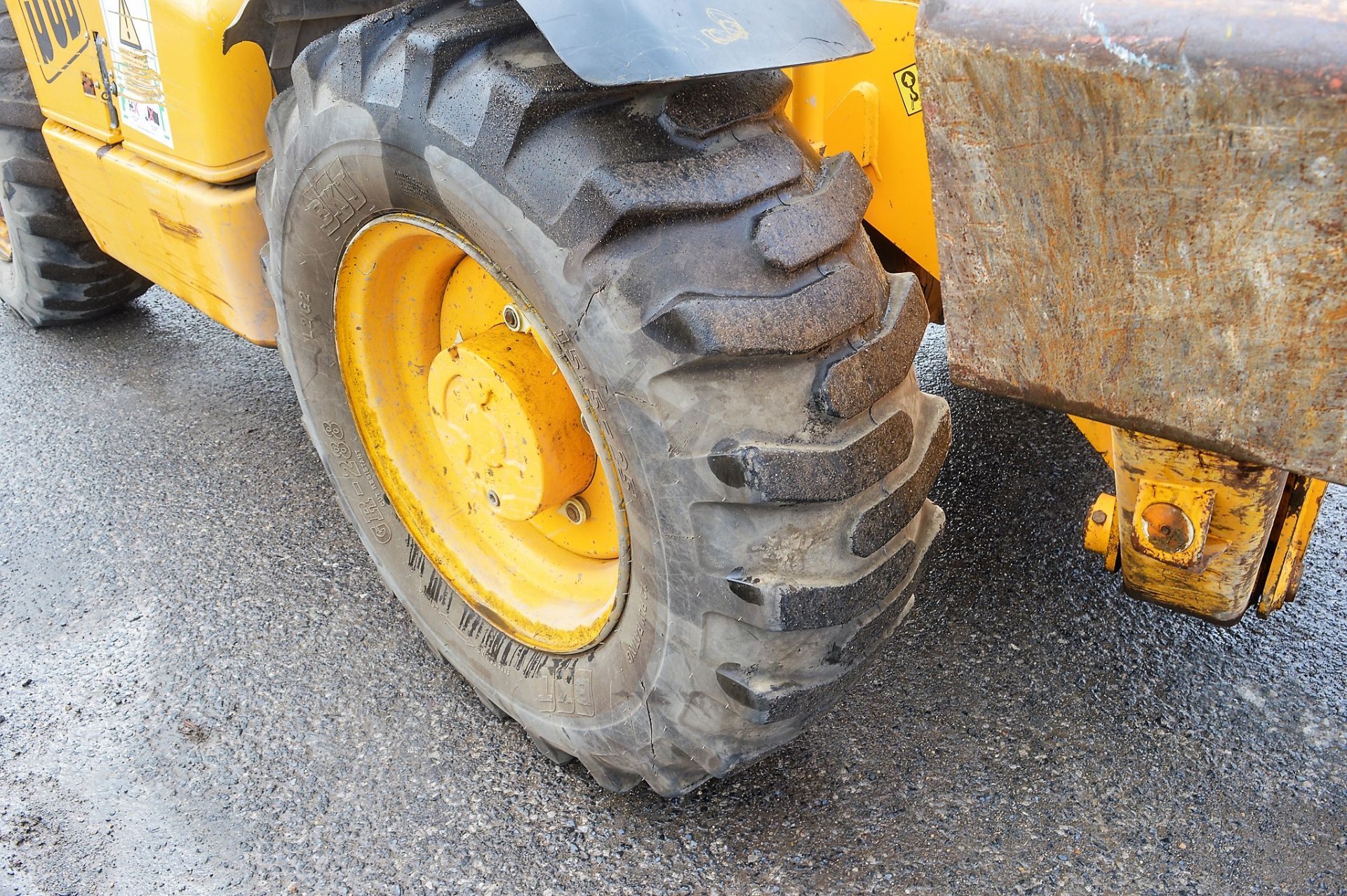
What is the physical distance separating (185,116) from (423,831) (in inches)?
52.6

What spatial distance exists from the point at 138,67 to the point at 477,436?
1.02m

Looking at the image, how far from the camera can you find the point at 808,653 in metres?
1.37

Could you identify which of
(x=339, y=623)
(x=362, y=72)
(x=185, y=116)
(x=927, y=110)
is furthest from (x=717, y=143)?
(x=339, y=623)

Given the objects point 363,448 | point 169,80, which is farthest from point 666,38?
point 169,80

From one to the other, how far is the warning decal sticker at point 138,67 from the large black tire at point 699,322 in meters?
0.62

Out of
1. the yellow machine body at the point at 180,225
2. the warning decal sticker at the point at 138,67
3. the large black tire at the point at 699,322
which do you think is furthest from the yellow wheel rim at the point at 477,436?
the warning decal sticker at the point at 138,67

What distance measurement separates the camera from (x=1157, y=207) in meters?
0.92

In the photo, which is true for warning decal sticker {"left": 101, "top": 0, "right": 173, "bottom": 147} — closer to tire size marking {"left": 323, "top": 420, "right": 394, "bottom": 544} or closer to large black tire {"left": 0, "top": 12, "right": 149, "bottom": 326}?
tire size marking {"left": 323, "top": 420, "right": 394, "bottom": 544}

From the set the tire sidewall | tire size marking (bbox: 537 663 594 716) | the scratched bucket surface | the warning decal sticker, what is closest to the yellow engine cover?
the warning decal sticker

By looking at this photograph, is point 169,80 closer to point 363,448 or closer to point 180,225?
point 180,225

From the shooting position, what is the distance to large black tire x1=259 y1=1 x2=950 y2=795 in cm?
120

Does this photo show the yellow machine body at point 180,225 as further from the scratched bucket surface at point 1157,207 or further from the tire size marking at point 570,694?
the scratched bucket surface at point 1157,207

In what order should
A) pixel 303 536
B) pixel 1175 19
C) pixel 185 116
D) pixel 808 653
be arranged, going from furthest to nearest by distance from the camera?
pixel 303 536 < pixel 185 116 < pixel 808 653 < pixel 1175 19

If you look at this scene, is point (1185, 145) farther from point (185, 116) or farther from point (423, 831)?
point (185, 116)
